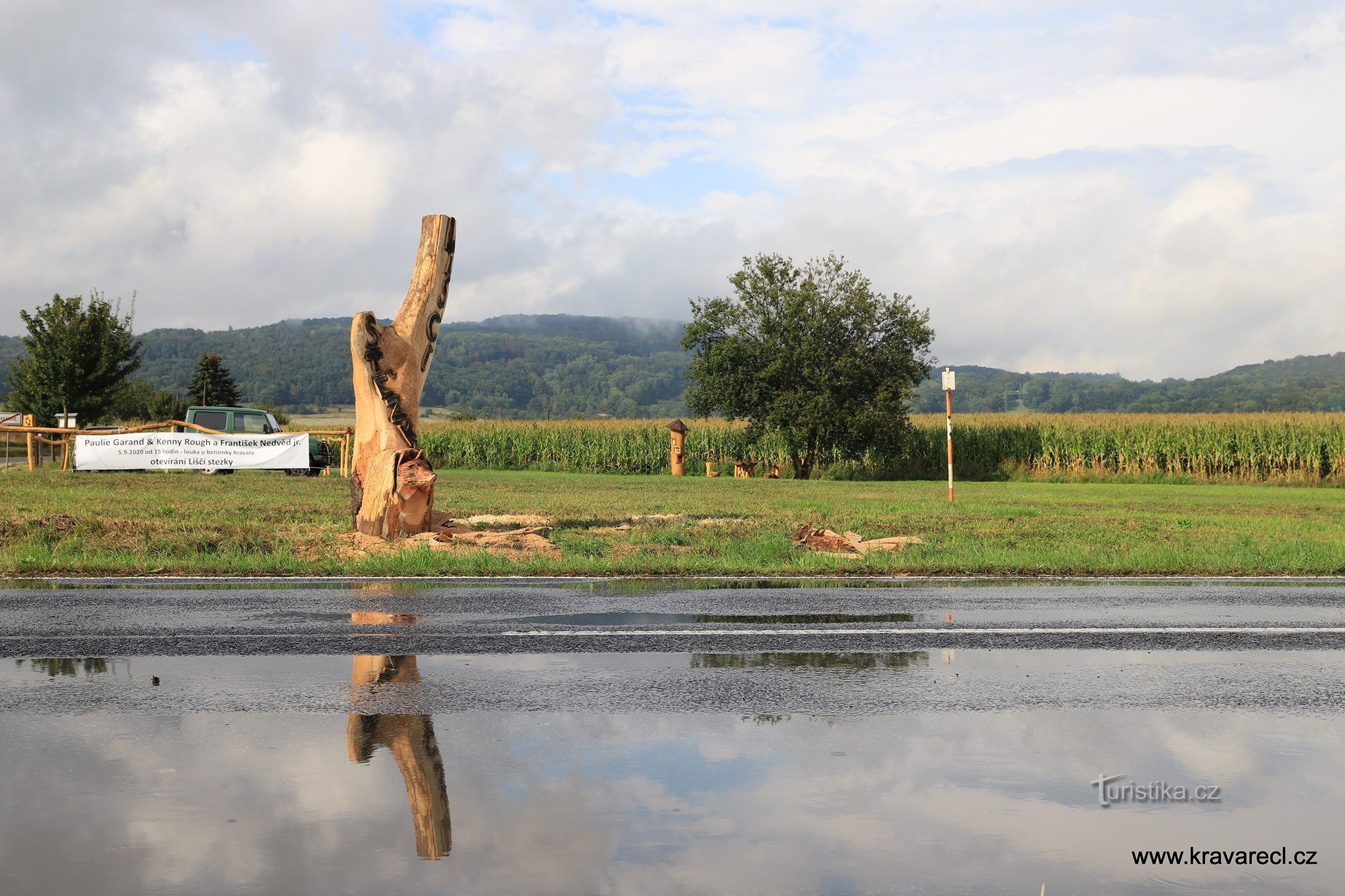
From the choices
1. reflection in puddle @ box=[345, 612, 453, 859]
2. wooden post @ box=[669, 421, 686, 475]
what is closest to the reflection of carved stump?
reflection in puddle @ box=[345, 612, 453, 859]

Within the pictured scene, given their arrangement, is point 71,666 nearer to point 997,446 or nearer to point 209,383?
point 997,446

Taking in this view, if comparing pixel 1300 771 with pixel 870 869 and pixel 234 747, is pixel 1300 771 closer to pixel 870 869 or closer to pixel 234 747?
pixel 870 869

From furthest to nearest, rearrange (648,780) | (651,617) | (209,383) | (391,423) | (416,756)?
(209,383)
(391,423)
(651,617)
(416,756)
(648,780)

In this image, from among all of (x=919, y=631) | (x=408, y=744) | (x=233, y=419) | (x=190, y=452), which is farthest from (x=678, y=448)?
(x=408, y=744)

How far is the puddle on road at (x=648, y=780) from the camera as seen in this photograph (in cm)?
365

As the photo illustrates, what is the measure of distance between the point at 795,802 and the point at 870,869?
61cm

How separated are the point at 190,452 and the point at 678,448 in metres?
19.9

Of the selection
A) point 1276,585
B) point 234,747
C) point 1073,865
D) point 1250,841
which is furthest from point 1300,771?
point 1276,585

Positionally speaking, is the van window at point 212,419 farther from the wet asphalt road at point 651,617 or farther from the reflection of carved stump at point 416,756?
the reflection of carved stump at point 416,756

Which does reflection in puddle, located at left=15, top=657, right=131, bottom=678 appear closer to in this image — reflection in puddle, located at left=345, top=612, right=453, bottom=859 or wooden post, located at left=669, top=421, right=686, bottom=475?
reflection in puddle, located at left=345, top=612, right=453, bottom=859

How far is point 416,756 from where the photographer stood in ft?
16.0

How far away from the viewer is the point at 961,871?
3631 mm

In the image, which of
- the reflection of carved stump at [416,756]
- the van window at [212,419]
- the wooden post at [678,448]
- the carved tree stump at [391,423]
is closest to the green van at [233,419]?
the van window at [212,419]

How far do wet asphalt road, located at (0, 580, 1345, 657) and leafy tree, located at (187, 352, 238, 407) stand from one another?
100829 millimetres
